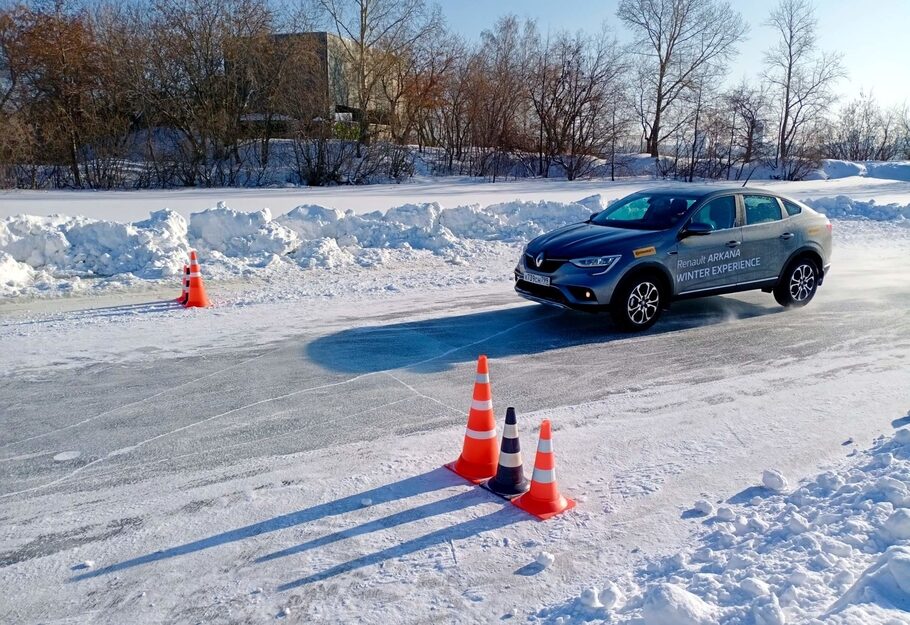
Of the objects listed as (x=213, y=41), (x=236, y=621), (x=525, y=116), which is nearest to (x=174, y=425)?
(x=236, y=621)

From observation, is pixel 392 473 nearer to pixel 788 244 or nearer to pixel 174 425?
pixel 174 425

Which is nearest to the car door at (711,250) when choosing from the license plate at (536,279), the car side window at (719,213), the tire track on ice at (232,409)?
the car side window at (719,213)

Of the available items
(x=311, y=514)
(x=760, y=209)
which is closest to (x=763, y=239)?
(x=760, y=209)

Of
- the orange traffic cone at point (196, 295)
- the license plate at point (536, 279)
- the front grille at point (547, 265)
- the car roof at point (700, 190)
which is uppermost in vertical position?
the car roof at point (700, 190)

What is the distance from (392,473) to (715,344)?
4.72 meters

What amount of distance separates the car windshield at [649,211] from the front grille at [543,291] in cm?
142

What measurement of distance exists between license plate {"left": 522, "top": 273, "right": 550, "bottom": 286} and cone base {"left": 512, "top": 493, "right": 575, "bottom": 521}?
420cm

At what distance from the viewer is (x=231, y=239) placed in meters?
13.1

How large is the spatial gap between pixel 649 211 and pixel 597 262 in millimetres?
1443

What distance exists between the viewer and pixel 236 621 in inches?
129

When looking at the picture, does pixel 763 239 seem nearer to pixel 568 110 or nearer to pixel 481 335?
pixel 481 335

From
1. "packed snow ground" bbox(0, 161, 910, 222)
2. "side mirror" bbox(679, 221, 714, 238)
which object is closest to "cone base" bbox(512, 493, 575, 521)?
"side mirror" bbox(679, 221, 714, 238)

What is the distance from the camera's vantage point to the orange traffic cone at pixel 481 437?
4.71 meters

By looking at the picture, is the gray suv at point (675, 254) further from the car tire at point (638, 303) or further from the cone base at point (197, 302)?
the cone base at point (197, 302)
